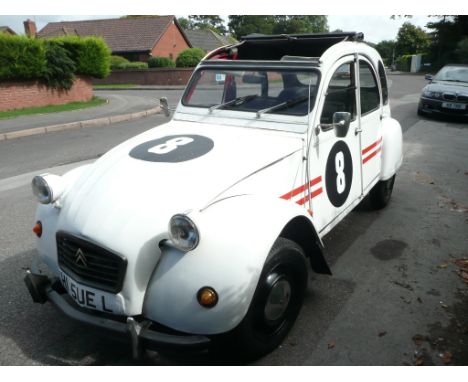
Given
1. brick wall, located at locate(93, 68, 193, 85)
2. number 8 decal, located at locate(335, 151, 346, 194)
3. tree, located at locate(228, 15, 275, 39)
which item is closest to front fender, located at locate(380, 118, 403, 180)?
number 8 decal, located at locate(335, 151, 346, 194)

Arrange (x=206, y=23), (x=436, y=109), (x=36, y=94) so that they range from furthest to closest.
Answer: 1. (x=206, y=23)
2. (x=36, y=94)
3. (x=436, y=109)

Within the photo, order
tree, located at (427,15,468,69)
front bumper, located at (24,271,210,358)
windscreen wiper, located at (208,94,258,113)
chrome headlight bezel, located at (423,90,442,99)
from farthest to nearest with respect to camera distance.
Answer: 1. tree, located at (427,15,468,69)
2. chrome headlight bezel, located at (423,90,442,99)
3. windscreen wiper, located at (208,94,258,113)
4. front bumper, located at (24,271,210,358)

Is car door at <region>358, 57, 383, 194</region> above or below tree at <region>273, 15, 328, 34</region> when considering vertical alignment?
below

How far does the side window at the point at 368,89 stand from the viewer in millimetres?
4547

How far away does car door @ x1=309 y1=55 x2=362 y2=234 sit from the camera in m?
3.66

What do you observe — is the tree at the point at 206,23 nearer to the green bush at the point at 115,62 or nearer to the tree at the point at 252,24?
the tree at the point at 252,24

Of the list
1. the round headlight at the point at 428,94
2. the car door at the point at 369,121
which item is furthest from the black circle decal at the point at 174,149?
the round headlight at the point at 428,94

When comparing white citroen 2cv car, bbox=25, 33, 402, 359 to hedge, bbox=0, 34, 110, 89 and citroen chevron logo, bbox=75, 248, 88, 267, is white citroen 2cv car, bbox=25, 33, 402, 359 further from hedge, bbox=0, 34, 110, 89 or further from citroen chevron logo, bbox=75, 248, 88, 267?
hedge, bbox=0, 34, 110, 89

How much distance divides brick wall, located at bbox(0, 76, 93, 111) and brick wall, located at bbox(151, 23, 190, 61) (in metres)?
23.0

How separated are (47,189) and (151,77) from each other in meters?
29.9

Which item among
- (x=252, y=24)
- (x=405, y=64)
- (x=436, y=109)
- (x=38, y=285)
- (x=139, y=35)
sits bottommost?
(x=405, y=64)

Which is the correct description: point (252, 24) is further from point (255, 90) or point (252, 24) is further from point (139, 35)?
point (255, 90)

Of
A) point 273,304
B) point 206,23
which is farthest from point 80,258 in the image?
point 206,23

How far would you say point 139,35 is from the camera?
41.1 meters
